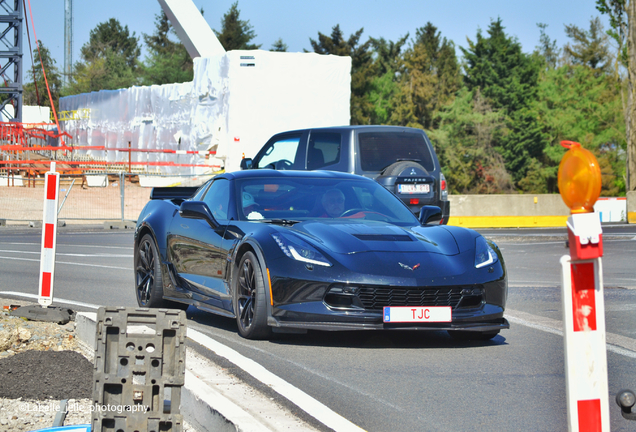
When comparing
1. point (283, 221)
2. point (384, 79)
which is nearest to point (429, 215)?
point (283, 221)

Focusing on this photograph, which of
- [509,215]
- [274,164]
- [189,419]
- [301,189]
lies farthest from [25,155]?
[189,419]

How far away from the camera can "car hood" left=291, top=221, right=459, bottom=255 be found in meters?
6.07

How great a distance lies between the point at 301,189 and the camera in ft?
24.1

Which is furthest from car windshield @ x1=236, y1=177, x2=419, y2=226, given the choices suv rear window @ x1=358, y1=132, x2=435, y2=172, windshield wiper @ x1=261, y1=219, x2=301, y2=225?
suv rear window @ x1=358, y1=132, x2=435, y2=172

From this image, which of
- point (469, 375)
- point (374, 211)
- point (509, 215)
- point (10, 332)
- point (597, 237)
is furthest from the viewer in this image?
point (509, 215)

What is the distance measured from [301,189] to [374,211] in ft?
2.24

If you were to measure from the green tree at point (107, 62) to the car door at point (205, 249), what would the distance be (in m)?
83.6

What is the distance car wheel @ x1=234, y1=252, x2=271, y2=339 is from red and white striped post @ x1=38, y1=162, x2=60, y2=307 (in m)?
1.61

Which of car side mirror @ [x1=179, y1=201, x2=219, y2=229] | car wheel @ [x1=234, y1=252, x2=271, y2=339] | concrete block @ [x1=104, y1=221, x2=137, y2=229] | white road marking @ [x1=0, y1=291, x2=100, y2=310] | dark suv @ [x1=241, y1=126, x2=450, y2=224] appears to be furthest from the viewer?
concrete block @ [x1=104, y1=221, x2=137, y2=229]

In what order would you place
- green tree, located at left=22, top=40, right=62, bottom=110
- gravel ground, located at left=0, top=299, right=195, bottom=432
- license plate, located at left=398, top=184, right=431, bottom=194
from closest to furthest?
gravel ground, located at left=0, top=299, right=195, bottom=432, license plate, located at left=398, top=184, right=431, bottom=194, green tree, located at left=22, top=40, right=62, bottom=110

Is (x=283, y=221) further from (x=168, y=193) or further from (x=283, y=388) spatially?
(x=168, y=193)

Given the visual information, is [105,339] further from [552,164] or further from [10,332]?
[552,164]

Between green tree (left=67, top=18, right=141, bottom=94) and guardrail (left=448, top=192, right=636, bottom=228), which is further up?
green tree (left=67, top=18, right=141, bottom=94)

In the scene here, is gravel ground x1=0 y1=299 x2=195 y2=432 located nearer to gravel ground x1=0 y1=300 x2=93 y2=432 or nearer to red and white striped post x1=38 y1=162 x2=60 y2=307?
gravel ground x1=0 y1=300 x2=93 y2=432
